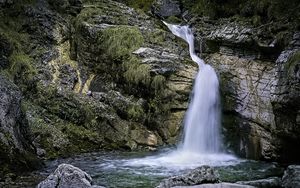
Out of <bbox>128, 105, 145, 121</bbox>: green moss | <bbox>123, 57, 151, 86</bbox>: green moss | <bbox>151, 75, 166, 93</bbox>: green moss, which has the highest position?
<bbox>123, 57, 151, 86</bbox>: green moss

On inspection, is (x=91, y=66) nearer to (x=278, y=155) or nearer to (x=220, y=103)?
(x=220, y=103)

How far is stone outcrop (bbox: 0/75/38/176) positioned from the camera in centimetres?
946

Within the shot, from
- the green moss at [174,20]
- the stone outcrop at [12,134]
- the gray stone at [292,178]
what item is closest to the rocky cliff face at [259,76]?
the gray stone at [292,178]

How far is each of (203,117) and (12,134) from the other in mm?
5923

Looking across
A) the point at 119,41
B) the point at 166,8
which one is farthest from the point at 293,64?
the point at 166,8

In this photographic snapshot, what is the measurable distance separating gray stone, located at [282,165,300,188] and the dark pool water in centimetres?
115

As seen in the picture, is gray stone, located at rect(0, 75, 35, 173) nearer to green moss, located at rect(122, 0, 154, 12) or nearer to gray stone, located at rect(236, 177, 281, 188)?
gray stone, located at rect(236, 177, 281, 188)

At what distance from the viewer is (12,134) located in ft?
32.4

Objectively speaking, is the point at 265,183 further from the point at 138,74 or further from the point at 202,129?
the point at 138,74

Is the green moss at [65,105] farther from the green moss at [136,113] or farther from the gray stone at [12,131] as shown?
the gray stone at [12,131]

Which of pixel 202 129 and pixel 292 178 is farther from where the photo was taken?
pixel 202 129

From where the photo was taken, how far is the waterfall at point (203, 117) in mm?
12484

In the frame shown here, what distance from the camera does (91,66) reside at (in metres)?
14.9

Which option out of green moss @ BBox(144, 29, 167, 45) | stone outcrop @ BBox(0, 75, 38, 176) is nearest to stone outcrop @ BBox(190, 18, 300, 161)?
green moss @ BBox(144, 29, 167, 45)
